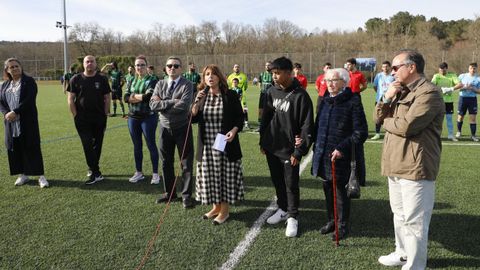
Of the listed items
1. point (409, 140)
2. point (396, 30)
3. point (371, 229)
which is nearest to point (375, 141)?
point (371, 229)

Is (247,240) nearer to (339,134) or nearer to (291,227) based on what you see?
(291,227)

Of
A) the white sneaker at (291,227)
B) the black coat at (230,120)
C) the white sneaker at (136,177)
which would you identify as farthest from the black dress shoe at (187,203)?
the white sneaker at (136,177)

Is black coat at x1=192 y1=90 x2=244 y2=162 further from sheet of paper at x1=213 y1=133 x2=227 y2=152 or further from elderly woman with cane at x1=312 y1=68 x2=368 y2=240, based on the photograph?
elderly woman with cane at x1=312 y1=68 x2=368 y2=240

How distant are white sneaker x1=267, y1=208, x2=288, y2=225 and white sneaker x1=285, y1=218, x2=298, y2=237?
27 cm

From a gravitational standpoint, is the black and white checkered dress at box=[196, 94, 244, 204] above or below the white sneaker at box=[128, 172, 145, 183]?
above

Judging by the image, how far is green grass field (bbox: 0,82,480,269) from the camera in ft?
12.0

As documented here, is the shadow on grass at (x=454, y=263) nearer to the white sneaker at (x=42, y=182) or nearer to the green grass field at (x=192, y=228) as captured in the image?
the green grass field at (x=192, y=228)

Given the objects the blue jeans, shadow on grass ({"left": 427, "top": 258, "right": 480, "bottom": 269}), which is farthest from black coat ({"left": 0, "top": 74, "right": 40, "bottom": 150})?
shadow on grass ({"left": 427, "top": 258, "right": 480, "bottom": 269})

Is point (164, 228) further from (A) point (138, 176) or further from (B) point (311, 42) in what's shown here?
(B) point (311, 42)

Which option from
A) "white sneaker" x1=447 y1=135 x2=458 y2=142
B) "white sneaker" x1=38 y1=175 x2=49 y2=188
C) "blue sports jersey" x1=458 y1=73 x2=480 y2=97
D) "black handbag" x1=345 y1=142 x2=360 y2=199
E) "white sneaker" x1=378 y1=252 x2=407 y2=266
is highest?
"blue sports jersey" x1=458 y1=73 x2=480 y2=97

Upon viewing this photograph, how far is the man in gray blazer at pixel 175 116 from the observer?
488cm

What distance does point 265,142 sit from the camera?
443 cm

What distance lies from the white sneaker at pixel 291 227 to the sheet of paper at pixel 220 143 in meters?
1.17

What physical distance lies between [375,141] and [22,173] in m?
8.10
